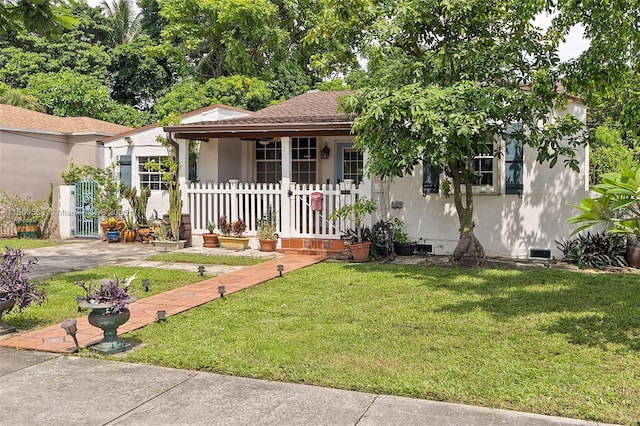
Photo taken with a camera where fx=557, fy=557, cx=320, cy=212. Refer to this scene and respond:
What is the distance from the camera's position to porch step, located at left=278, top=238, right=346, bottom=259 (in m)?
11.9

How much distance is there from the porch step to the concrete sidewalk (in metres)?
7.44

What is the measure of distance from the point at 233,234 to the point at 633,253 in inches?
321

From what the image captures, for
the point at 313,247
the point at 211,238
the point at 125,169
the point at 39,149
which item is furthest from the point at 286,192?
the point at 39,149

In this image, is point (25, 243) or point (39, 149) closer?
point (25, 243)

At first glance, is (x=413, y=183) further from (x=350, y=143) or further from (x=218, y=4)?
(x=218, y=4)

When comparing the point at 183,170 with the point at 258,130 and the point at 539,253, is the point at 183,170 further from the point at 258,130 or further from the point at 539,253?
the point at 539,253

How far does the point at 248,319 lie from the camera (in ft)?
20.6

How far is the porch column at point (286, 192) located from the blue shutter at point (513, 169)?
182 inches

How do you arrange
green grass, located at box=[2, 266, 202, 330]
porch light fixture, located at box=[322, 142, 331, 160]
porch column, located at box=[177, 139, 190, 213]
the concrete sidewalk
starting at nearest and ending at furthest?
1. the concrete sidewalk
2. green grass, located at box=[2, 266, 202, 330]
3. porch column, located at box=[177, 139, 190, 213]
4. porch light fixture, located at box=[322, 142, 331, 160]

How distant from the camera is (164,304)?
7.06 meters

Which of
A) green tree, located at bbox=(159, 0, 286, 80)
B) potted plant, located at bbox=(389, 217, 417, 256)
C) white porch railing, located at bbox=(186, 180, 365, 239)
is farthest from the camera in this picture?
green tree, located at bbox=(159, 0, 286, 80)

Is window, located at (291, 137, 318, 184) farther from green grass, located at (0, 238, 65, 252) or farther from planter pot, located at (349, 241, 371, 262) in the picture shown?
green grass, located at (0, 238, 65, 252)

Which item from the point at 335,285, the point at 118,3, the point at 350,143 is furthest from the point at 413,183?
the point at 118,3

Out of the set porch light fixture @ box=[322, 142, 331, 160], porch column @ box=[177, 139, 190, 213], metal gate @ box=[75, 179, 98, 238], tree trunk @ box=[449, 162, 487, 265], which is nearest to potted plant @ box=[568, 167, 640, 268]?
tree trunk @ box=[449, 162, 487, 265]
